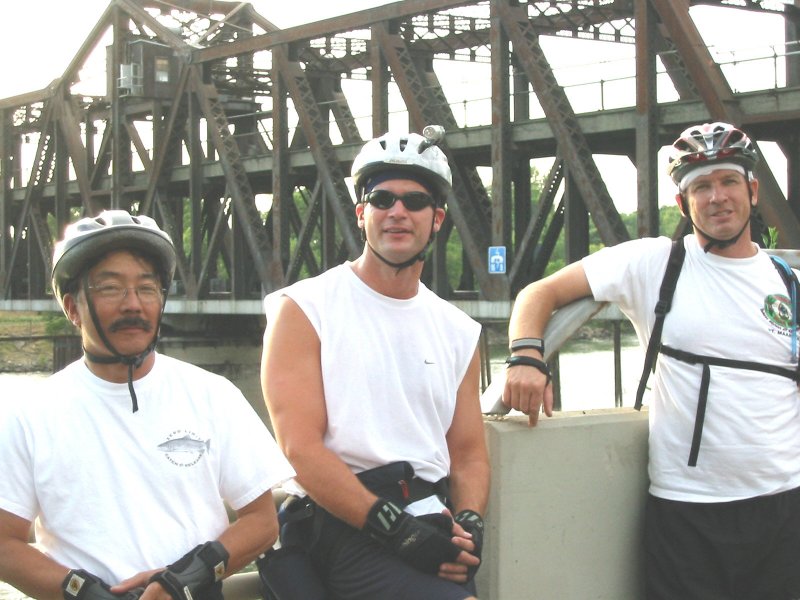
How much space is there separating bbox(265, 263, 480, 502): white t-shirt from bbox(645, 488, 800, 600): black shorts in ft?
3.29

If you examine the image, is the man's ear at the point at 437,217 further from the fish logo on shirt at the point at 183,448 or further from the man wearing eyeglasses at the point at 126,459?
the fish logo on shirt at the point at 183,448

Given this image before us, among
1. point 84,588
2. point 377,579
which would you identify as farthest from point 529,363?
point 84,588

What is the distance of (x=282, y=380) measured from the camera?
356 centimetres

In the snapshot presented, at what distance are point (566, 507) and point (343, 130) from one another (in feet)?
99.3

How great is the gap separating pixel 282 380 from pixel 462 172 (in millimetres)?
25016

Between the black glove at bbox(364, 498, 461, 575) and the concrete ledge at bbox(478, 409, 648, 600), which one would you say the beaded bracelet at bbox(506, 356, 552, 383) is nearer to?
the concrete ledge at bbox(478, 409, 648, 600)

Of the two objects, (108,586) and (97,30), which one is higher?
(97,30)

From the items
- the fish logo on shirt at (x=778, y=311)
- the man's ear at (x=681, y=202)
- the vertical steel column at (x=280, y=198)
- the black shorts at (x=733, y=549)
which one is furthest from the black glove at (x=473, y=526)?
the vertical steel column at (x=280, y=198)

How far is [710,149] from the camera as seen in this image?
14.4 feet

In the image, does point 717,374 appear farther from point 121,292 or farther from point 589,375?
point 589,375

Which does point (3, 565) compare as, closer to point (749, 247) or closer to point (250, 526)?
point (250, 526)

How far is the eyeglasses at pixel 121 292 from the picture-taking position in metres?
3.27

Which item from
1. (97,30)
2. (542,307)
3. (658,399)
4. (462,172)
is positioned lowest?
(658,399)

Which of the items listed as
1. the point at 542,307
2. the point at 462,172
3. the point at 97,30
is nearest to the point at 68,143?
the point at 97,30
